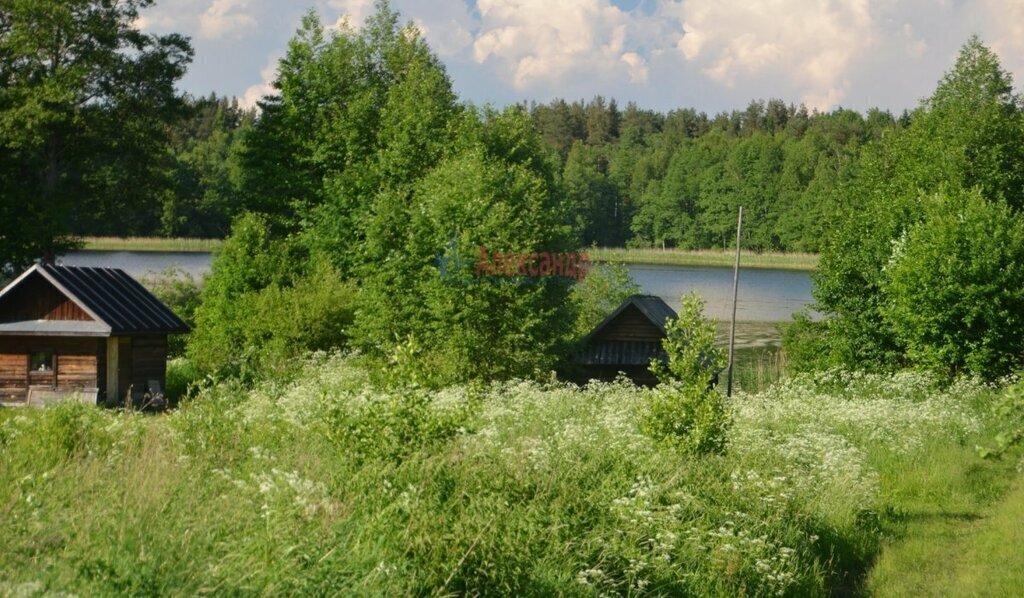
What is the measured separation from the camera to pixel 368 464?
1001cm

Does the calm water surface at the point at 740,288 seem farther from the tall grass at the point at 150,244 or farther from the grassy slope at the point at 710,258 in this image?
the tall grass at the point at 150,244

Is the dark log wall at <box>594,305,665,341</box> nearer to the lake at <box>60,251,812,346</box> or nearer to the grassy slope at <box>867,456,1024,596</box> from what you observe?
the grassy slope at <box>867,456,1024,596</box>

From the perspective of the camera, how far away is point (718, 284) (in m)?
84.8

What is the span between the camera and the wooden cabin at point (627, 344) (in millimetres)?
33609

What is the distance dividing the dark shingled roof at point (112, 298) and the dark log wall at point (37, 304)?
248 millimetres

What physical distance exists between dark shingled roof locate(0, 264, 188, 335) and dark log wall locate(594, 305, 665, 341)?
13.5 metres

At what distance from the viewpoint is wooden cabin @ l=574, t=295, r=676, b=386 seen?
3361 cm

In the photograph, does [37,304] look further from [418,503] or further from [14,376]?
[418,503]

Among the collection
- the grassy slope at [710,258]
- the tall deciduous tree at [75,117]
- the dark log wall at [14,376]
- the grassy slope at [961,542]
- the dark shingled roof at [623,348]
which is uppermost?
the tall deciduous tree at [75,117]

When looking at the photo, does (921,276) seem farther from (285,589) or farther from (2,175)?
(2,175)

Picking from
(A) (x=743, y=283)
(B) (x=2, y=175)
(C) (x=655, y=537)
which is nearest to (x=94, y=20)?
(B) (x=2, y=175)

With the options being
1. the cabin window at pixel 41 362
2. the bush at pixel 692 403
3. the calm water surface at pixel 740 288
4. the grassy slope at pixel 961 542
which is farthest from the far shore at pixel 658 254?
the bush at pixel 692 403

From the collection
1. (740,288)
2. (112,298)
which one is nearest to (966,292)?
(112,298)

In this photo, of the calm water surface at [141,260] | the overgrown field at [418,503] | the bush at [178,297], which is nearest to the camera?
the overgrown field at [418,503]
